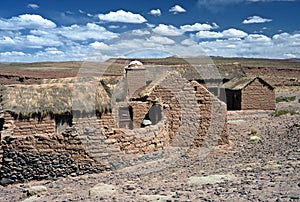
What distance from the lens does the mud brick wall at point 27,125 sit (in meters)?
14.9

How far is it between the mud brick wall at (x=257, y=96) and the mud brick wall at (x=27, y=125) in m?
21.5

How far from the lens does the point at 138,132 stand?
48.5 feet

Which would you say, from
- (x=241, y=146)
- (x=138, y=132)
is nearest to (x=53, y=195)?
(x=138, y=132)

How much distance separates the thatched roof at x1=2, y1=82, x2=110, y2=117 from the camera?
15.4 meters

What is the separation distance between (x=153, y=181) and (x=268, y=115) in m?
22.3

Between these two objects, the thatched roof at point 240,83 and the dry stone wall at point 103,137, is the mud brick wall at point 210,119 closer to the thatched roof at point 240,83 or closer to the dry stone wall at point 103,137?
the dry stone wall at point 103,137

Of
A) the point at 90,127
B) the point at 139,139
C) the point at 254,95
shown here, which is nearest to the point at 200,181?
the point at 139,139

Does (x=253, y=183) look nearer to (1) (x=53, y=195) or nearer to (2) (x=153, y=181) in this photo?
(2) (x=153, y=181)

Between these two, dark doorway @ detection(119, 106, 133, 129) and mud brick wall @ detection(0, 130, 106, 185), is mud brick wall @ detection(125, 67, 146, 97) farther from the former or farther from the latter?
mud brick wall @ detection(0, 130, 106, 185)

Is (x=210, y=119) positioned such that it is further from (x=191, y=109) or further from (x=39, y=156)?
(x=39, y=156)

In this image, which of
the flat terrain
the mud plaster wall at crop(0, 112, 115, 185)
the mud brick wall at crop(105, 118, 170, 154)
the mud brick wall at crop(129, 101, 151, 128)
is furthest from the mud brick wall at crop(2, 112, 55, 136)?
the mud brick wall at crop(129, 101, 151, 128)

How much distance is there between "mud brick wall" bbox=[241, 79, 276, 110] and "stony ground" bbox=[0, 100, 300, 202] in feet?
56.1

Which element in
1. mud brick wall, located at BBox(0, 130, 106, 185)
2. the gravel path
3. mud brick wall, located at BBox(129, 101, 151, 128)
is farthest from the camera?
mud brick wall, located at BBox(129, 101, 151, 128)

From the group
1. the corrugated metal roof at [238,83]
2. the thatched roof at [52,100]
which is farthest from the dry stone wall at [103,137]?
the corrugated metal roof at [238,83]
